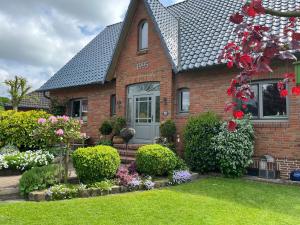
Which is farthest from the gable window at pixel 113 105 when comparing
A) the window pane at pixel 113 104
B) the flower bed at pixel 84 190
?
the flower bed at pixel 84 190

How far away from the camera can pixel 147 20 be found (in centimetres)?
1427

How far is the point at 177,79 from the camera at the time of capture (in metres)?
12.8

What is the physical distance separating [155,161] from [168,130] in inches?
123

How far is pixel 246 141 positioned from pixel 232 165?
89 centimetres

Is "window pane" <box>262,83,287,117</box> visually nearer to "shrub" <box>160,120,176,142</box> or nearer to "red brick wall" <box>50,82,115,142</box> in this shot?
"shrub" <box>160,120,176,142</box>

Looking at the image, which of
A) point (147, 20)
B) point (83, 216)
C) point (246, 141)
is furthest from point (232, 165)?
point (147, 20)

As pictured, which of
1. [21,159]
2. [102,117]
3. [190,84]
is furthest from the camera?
[102,117]

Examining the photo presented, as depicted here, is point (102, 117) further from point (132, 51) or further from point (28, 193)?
point (28, 193)

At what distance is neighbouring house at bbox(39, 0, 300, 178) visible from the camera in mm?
10109

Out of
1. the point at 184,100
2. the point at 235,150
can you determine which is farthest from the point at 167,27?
the point at 235,150

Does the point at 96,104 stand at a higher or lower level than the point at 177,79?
lower

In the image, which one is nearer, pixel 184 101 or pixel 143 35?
pixel 184 101

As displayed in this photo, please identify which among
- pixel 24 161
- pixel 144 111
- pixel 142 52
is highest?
pixel 142 52

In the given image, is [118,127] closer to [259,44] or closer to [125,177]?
[125,177]
